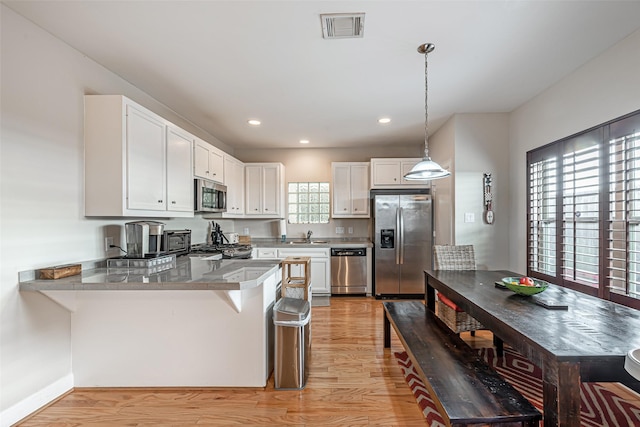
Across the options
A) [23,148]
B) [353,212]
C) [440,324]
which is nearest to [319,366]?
[440,324]

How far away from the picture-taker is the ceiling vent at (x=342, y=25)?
190cm

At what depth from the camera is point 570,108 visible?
2.73 meters

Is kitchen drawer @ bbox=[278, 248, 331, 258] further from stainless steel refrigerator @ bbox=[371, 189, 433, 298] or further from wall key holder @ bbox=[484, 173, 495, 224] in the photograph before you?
wall key holder @ bbox=[484, 173, 495, 224]

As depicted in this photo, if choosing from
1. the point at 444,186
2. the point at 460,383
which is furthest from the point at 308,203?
the point at 460,383

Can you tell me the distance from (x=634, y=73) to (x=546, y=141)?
3.18 feet

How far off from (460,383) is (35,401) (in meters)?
2.60

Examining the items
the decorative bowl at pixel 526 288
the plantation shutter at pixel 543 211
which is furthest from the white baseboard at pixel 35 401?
the plantation shutter at pixel 543 211

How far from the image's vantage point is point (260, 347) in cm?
217

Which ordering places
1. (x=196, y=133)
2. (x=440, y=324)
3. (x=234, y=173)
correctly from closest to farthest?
(x=440, y=324)
(x=196, y=133)
(x=234, y=173)

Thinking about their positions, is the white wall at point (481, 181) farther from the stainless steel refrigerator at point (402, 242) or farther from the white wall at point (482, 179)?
the stainless steel refrigerator at point (402, 242)

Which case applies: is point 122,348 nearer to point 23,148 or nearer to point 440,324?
point 23,148

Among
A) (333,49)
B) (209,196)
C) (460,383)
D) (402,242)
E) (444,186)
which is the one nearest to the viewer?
(460,383)

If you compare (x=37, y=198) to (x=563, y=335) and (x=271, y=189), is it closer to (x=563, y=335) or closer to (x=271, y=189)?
(x=563, y=335)

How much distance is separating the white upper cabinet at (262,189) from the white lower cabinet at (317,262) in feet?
2.39
